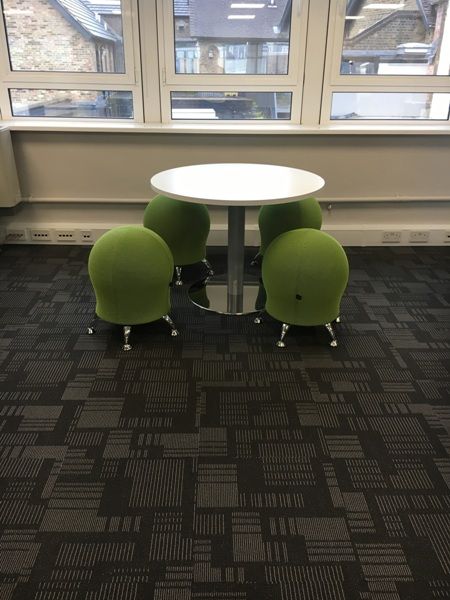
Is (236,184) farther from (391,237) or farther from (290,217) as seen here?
(391,237)

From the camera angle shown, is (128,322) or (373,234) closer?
(128,322)

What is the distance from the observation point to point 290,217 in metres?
3.07

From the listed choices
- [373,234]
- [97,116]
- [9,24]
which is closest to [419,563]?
[373,234]

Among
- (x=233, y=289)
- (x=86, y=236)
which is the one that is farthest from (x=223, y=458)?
(x=86, y=236)

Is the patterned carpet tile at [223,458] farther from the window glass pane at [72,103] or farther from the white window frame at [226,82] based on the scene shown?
the window glass pane at [72,103]

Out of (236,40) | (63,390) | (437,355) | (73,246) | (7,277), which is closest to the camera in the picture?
(63,390)

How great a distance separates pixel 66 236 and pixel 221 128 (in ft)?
5.15

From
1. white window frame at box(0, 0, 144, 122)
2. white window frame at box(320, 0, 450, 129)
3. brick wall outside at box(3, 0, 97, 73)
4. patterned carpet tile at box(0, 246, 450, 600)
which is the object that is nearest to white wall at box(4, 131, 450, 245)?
white window frame at box(320, 0, 450, 129)

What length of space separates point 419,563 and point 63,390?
63.1 inches

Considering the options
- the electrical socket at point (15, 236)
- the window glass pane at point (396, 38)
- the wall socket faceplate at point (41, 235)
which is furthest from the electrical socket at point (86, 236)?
the window glass pane at point (396, 38)

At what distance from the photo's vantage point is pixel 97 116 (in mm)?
3889

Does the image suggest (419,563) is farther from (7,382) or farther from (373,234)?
(373,234)

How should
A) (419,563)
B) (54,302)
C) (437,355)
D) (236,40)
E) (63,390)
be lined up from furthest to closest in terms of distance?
(236,40) < (54,302) < (437,355) < (63,390) < (419,563)

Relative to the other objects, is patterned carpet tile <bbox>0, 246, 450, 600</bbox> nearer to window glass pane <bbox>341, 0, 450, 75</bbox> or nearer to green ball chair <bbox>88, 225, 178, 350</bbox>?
green ball chair <bbox>88, 225, 178, 350</bbox>
